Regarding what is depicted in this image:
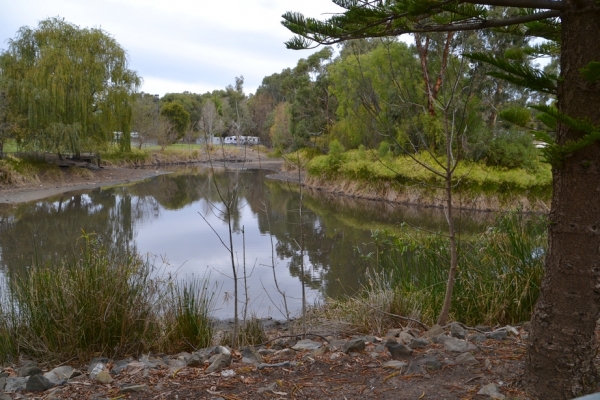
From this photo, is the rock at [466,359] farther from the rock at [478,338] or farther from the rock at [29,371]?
the rock at [29,371]

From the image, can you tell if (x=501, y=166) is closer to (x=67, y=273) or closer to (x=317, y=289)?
(x=317, y=289)

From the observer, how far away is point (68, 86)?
19859mm

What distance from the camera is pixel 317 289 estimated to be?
609 centimetres

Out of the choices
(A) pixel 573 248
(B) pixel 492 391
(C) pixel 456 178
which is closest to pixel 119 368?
(B) pixel 492 391

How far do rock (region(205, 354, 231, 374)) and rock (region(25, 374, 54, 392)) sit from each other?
0.68 m

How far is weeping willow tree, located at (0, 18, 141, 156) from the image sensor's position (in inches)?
744

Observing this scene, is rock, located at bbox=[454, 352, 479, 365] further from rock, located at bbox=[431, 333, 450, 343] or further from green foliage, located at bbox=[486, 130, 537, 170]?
green foliage, located at bbox=[486, 130, 537, 170]

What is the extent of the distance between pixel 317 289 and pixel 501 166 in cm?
1138

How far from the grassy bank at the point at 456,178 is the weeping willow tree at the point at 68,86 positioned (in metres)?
9.44

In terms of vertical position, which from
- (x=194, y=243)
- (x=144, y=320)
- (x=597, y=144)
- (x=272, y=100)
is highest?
(x=272, y=100)

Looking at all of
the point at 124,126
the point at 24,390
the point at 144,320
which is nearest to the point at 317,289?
the point at 144,320

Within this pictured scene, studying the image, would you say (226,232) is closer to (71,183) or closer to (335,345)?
(335,345)

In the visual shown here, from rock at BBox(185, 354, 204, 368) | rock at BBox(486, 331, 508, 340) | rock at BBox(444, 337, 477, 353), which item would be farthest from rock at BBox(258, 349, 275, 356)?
rock at BBox(486, 331, 508, 340)

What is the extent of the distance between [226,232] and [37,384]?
7220 millimetres
